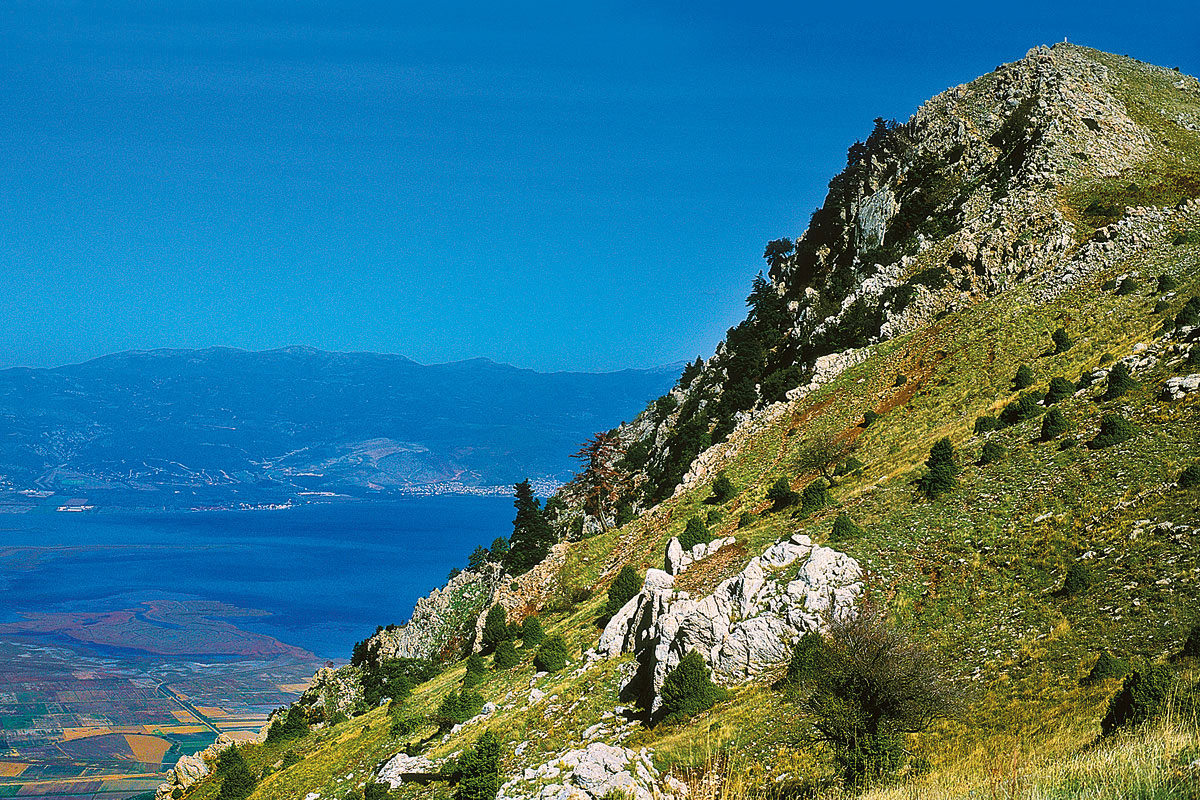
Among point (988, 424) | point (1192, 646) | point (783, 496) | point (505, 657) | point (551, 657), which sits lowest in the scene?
point (1192, 646)

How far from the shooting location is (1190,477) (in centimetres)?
2491

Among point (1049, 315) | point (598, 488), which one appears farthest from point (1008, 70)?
point (598, 488)

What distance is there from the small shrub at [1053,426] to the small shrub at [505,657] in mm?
27813

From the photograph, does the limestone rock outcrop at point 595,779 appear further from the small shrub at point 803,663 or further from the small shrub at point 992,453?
the small shrub at point 992,453

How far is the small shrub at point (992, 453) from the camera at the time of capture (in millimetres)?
33062

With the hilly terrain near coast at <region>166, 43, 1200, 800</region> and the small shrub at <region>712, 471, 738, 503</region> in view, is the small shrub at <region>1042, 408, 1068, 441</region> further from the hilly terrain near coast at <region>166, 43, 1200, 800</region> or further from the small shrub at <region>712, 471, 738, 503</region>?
the small shrub at <region>712, 471, 738, 503</region>

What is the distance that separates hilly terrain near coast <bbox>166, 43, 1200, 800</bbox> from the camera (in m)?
19.1

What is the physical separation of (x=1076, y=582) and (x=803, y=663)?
8.96 meters

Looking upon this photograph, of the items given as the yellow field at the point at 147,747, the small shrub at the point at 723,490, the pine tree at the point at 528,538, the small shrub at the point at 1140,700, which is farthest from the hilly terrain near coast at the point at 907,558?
the yellow field at the point at 147,747

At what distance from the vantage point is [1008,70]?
79438 mm

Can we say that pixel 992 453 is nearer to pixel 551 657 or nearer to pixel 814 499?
pixel 814 499

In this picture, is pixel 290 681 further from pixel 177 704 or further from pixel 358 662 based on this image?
pixel 358 662

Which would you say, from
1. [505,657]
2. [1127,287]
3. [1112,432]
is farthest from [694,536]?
[1127,287]

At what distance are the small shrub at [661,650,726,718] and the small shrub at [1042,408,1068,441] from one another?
19.8m
